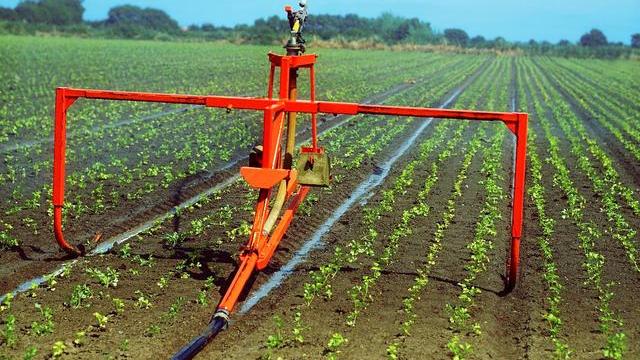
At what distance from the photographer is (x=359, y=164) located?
1208cm

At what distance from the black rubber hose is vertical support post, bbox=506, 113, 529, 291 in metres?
2.45

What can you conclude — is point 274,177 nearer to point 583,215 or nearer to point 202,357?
point 202,357

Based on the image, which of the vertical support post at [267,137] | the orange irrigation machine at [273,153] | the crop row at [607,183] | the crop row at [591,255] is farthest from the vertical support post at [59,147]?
the crop row at [607,183]

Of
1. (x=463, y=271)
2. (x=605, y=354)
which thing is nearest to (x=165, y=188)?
(x=463, y=271)

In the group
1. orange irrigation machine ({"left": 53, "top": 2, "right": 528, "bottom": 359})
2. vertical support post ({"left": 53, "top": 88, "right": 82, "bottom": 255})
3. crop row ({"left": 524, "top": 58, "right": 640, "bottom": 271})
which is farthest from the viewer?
crop row ({"left": 524, "top": 58, "right": 640, "bottom": 271})

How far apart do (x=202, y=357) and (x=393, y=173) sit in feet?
22.8

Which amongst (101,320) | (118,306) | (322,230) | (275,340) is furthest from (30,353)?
(322,230)

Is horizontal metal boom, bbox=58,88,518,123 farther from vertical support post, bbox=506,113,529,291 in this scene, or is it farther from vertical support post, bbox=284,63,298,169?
vertical support post, bbox=284,63,298,169

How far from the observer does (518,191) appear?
20.2 ft

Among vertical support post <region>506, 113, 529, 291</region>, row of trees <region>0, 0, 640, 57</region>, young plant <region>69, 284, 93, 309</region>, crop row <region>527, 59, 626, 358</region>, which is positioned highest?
row of trees <region>0, 0, 640, 57</region>

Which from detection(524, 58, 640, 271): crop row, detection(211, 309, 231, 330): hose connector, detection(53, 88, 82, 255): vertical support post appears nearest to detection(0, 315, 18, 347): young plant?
detection(211, 309, 231, 330): hose connector

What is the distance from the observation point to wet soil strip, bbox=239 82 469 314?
6.26 metres

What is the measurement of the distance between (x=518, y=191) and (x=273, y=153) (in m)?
1.95

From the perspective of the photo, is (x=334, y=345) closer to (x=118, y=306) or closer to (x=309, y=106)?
(x=118, y=306)
